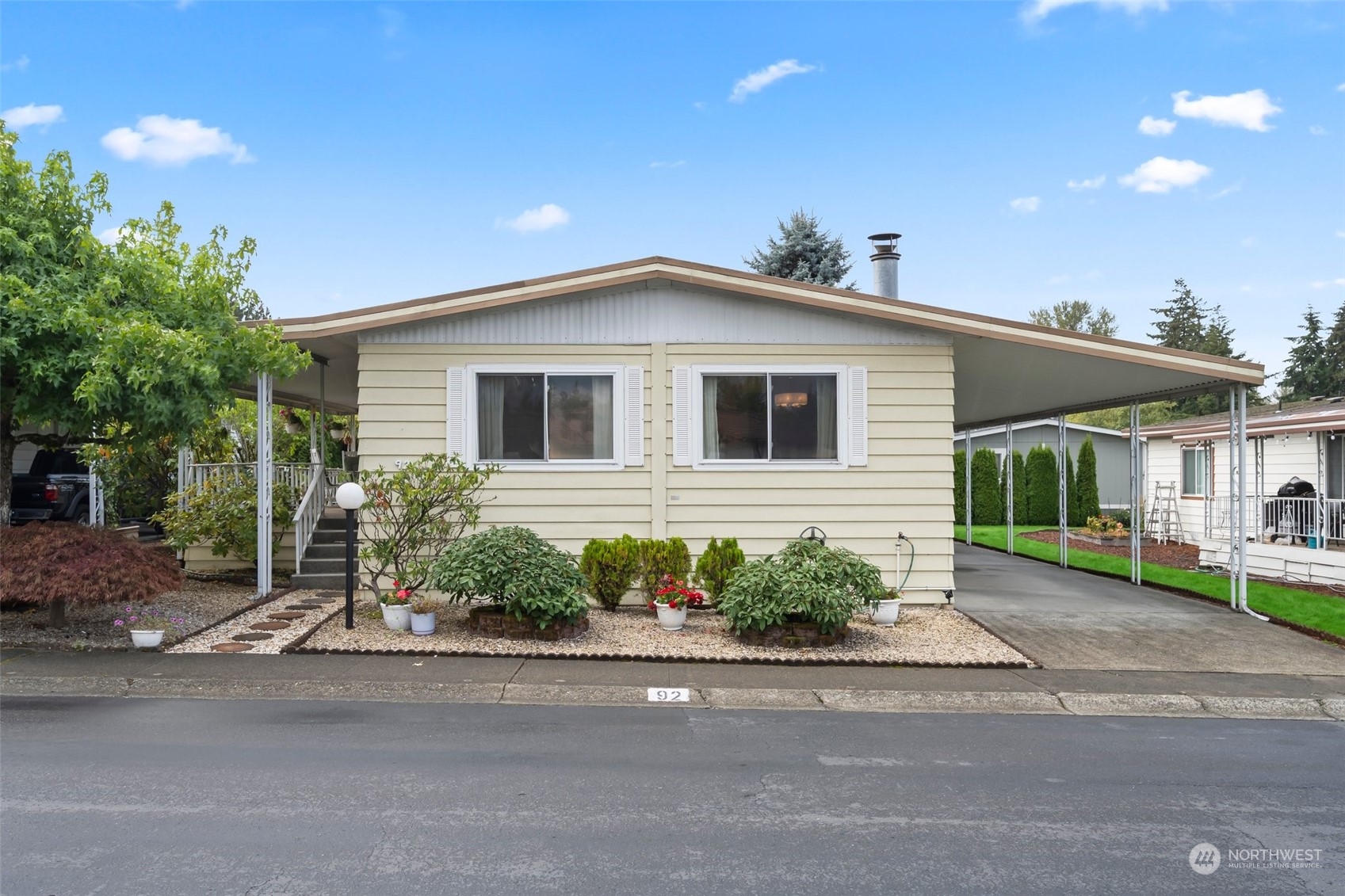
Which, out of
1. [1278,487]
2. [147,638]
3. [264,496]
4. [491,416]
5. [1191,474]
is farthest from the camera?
[1191,474]

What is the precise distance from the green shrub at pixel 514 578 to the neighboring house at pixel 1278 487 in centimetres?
1004

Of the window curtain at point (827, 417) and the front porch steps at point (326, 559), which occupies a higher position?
the window curtain at point (827, 417)

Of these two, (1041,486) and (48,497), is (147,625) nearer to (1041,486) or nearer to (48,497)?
(48,497)

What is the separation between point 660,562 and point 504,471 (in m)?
2.05

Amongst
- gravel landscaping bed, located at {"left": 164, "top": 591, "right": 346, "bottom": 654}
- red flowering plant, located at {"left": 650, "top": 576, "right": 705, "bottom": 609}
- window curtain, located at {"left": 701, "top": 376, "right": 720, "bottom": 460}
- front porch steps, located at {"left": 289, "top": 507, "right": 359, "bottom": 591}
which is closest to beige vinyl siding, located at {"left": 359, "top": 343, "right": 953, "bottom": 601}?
window curtain, located at {"left": 701, "top": 376, "right": 720, "bottom": 460}

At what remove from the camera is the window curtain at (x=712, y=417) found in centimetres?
1052

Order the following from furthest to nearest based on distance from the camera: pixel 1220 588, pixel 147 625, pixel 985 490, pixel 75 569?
pixel 985 490, pixel 1220 588, pixel 147 625, pixel 75 569

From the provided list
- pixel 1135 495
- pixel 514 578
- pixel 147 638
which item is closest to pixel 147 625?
pixel 147 638

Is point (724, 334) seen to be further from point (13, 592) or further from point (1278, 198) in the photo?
point (1278, 198)

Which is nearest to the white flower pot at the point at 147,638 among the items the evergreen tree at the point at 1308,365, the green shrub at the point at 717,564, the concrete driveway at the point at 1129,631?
the green shrub at the point at 717,564

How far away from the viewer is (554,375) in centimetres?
1043

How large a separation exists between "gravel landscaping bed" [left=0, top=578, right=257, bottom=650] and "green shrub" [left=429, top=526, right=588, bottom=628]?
102 inches

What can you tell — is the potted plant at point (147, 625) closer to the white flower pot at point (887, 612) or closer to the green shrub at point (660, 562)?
the green shrub at point (660, 562)

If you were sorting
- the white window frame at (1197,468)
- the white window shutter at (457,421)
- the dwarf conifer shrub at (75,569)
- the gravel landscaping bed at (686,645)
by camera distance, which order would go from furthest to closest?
the white window frame at (1197,468), the white window shutter at (457,421), the gravel landscaping bed at (686,645), the dwarf conifer shrub at (75,569)
